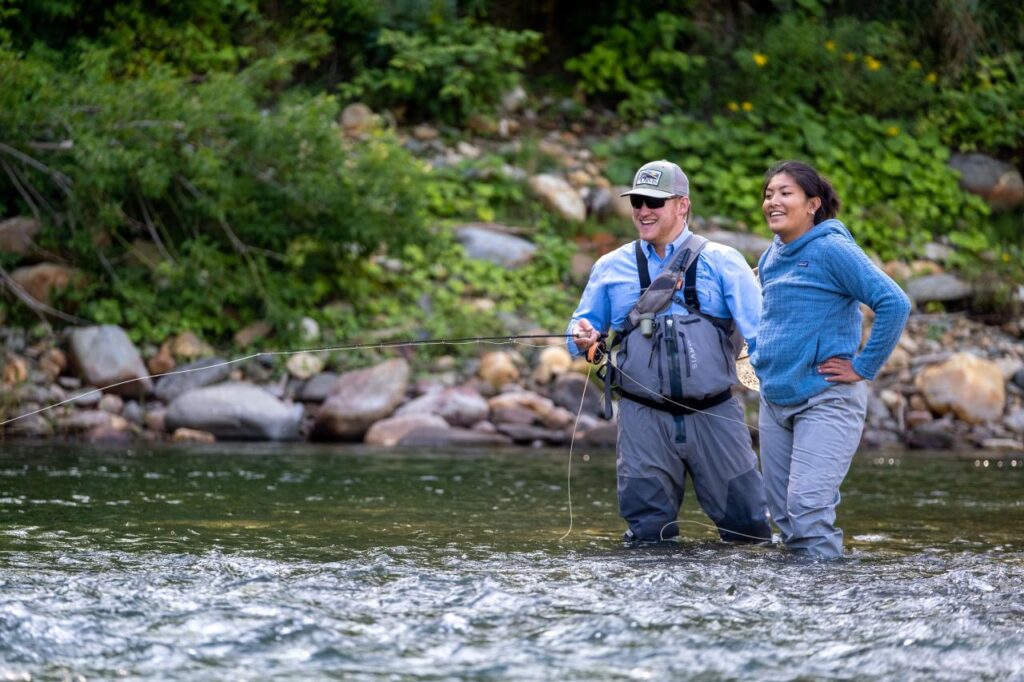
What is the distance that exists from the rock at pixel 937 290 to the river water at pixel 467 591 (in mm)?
7131

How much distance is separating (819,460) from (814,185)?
3.49ft

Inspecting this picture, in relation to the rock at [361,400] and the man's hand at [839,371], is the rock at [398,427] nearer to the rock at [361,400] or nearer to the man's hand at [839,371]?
the rock at [361,400]

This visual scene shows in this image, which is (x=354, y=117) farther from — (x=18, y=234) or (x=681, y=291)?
(x=681, y=291)

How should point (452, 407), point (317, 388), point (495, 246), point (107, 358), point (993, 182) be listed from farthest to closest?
point (993, 182), point (495, 246), point (317, 388), point (452, 407), point (107, 358)

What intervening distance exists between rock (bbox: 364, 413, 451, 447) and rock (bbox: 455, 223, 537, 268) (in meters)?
3.35

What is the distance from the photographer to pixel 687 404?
5.41m

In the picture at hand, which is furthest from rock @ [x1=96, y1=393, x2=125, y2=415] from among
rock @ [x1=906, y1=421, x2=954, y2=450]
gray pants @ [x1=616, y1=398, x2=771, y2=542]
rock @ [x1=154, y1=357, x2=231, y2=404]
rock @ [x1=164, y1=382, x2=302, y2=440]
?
gray pants @ [x1=616, y1=398, x2=771, y2=542]

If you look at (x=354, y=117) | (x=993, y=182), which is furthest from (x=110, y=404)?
(x=993, y=182)

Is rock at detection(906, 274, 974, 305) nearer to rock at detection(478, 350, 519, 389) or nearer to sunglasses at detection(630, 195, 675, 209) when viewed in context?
rock at detection(478, 350, 519, 389)

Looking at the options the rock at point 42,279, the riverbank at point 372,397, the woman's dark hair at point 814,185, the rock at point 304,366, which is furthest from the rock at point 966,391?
the rock at point 42,279

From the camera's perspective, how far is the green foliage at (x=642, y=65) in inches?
703

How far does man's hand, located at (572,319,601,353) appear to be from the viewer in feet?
17.8

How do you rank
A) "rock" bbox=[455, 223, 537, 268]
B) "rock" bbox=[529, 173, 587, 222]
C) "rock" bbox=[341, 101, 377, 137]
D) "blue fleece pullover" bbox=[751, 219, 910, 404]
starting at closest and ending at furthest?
"blue fleece pullover" bbox=[751, 219, 910, 404]
"rock" bbox=[455, 223, 537, 268]
"rock" bbox=[529, 173, 587, 222]
"rock" bbox=[341, 101, 377, 137]

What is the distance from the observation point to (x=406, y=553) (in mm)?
5758
